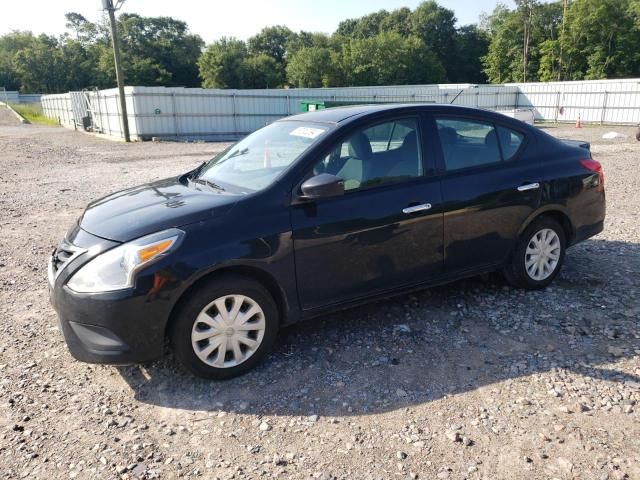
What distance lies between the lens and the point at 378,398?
330cm

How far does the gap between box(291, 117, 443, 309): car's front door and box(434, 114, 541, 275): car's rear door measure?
0.18m

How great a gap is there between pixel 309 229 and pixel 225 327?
856 mm

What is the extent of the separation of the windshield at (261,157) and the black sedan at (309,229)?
0.05 ft

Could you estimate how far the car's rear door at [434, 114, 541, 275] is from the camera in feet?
13.8

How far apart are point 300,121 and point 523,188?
2.01 meters

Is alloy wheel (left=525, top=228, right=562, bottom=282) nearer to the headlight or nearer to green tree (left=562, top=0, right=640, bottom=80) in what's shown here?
the headlight

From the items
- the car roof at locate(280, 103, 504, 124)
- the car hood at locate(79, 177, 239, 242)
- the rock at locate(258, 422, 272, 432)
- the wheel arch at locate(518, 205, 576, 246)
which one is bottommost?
the rock at locate(258, 422, 272, 432)

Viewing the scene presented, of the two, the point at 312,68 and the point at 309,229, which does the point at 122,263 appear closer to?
the point at 309,229

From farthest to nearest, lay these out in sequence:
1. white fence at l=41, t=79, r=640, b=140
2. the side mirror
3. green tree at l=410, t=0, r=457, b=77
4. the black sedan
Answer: green tree at l=410, t=0, r=457, b=77, white fence at l=41, t=79, r=640, b=140, the side mirror, the black sedan

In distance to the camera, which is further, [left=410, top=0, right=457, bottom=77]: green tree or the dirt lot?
[left=410, top=0, right=457, bottom=77]: green tree

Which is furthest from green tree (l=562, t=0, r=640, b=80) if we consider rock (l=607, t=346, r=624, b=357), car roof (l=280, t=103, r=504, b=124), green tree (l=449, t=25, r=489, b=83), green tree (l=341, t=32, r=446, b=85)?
rock (l=607, t=346, r=624, b=357)

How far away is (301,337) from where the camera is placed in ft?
13.5

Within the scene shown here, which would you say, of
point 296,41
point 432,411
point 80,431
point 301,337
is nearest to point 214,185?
point 301,337

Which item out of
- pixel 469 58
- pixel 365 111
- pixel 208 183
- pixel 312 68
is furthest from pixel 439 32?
pixel 208 183
